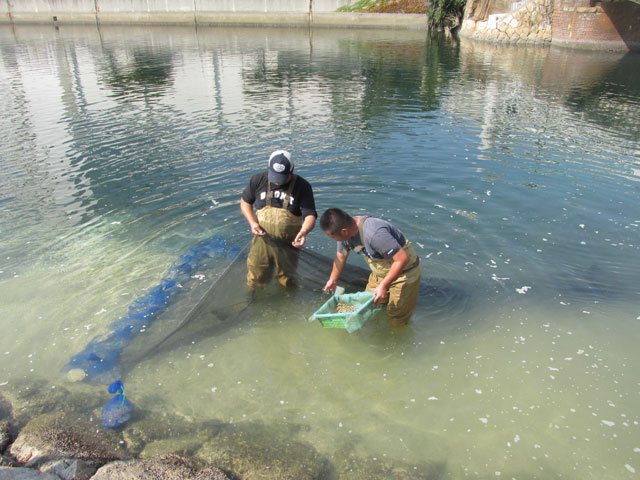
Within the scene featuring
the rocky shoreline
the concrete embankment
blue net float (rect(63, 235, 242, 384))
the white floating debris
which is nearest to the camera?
the rocky shoreline

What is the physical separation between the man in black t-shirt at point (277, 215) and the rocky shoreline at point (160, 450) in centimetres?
211

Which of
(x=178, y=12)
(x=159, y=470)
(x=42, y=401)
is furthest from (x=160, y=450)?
(x=178, y=12)

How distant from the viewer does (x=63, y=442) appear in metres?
4.12

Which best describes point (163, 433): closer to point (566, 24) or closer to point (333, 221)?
point (333, 221)

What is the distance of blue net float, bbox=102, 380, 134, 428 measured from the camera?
4.46 m

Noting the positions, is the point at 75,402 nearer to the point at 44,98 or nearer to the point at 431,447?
Result: the point at 431,447

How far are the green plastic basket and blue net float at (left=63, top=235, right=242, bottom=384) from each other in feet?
7.89

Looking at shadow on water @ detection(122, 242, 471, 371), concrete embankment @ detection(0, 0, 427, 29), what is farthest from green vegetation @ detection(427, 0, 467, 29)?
shadow on water @ detection(122, 242, 471, 371)

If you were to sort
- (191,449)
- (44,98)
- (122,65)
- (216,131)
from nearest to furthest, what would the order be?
(191,449)
(216,131)
(44,98)
(122,65)

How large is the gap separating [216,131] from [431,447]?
1196 cm

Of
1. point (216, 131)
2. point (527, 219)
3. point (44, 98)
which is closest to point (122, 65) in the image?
point (44, 98)

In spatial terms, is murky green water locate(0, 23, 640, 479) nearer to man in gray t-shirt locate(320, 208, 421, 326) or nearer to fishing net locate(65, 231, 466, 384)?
fishing net locate(65, 231, 466, 384)

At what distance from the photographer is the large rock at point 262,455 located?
3980 mm

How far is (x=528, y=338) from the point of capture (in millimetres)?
5680
